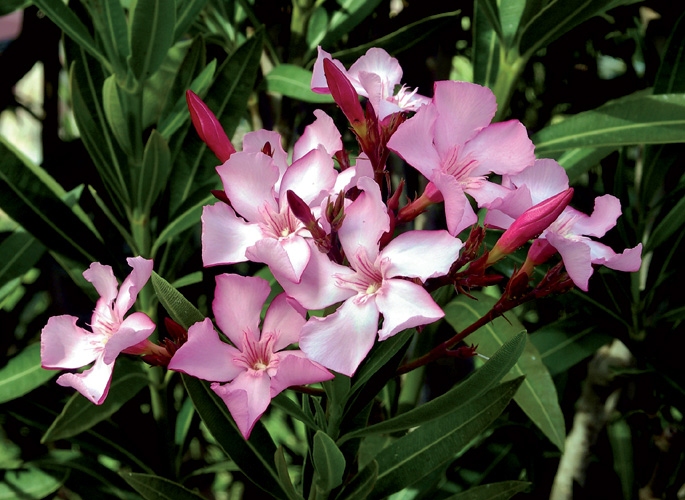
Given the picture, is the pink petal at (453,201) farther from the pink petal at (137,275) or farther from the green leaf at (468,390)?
the pink petal at (137,275)

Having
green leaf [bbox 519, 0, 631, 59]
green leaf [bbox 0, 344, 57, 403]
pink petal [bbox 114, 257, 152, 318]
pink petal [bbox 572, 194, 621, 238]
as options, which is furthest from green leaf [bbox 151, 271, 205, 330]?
green leaf [bbox 519, 0, 631, 59]

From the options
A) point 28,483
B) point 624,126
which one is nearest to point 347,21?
point 624,126

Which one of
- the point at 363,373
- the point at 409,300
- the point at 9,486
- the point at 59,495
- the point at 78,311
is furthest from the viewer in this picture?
the point at 59,495

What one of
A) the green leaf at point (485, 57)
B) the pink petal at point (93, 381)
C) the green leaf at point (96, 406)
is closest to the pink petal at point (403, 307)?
the pink petal at point (93, 381)

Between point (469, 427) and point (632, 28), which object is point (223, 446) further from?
point (632, 28)

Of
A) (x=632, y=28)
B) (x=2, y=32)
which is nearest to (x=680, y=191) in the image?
(x=632, y=28)

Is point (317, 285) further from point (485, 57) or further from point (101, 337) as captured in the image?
point (485, 57)
